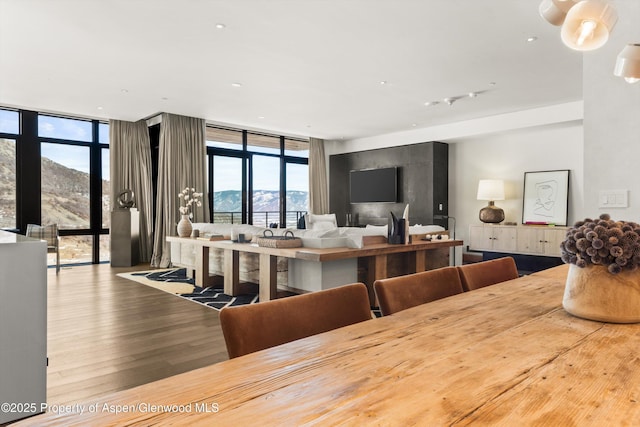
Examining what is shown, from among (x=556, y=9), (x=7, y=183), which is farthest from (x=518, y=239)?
(x=7, y=183)

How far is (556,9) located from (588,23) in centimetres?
20

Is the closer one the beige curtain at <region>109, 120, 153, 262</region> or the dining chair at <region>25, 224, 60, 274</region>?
the dining chair at <region>25, 224, 60, 274</region>

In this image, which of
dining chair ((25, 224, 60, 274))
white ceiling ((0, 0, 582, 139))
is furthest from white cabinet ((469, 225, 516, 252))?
dining chair ((25, 224, 60, 274))

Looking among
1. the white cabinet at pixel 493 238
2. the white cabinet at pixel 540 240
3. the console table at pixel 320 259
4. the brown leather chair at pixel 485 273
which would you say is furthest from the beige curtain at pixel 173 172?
the brown leather chair at pixel 485 273

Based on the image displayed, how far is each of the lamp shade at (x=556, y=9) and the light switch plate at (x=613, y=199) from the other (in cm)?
138

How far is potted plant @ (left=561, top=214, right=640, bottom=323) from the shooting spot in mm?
1028

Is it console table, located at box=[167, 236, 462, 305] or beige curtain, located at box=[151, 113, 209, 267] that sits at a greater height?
beige curtain, located at box=[151, 113, 209, 267]

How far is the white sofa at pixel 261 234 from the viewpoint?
158 inches

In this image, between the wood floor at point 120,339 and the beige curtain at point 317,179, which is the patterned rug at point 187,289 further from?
the beige curtain at point 317,179

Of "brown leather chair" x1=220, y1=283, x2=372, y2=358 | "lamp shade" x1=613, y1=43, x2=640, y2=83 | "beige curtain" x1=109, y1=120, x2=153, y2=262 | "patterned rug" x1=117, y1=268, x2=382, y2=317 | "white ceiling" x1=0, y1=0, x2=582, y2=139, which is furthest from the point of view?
"beige curtain" x1=109, y1=120, x2=153, y2=262

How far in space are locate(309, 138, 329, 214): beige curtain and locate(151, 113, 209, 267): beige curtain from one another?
9.69ft

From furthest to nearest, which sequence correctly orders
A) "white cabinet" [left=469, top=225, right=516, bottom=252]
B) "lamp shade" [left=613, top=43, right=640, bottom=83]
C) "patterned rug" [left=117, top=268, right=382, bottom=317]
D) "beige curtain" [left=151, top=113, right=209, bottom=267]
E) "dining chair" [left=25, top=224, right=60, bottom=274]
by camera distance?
"beige curtain" [left=151, top=113, right=209, bottom=267], "white cabinet" [left=469, top=225, right=516, bottom=252], "dining chair" [left=25, top=224, right=60, bottom=274], "patterned rug" [left=117, top=268, right=382, bottom=317], "lamp shade" [left=613, top=43, right=640, bottom=83]

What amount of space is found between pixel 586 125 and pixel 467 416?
2.62 m

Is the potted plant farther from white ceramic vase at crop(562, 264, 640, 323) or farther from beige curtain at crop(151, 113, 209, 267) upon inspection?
beige curtain at crop(151, 113, 209, 267)
